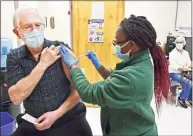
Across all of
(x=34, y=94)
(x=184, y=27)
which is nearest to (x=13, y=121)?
(x=34, y=94)

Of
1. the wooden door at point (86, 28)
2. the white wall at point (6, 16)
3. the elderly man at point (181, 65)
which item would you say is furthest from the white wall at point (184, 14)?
the white wall at point (6, 16)

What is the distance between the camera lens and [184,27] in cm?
434

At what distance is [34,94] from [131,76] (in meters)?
0.68

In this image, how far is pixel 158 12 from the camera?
14.6 ft

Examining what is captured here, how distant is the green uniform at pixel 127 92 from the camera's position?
112 cm

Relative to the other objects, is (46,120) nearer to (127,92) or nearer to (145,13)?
(127,92)

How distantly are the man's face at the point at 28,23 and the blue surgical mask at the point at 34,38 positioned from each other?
26mm

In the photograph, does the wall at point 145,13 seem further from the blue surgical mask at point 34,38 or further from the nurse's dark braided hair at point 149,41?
the nurse's dark braided hair at point 149,41

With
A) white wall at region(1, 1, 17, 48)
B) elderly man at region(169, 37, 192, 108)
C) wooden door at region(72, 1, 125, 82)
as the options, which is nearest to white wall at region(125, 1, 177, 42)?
elderly man at region(169, 37, 192, 108)

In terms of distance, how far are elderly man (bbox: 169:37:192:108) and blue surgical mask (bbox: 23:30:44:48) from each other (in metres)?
2.87

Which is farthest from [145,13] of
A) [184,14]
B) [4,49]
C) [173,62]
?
[4,49]

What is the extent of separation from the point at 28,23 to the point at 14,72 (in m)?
0.33

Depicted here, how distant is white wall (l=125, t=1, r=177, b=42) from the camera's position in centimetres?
431

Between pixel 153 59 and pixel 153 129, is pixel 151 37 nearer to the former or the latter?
pixel 153 59
